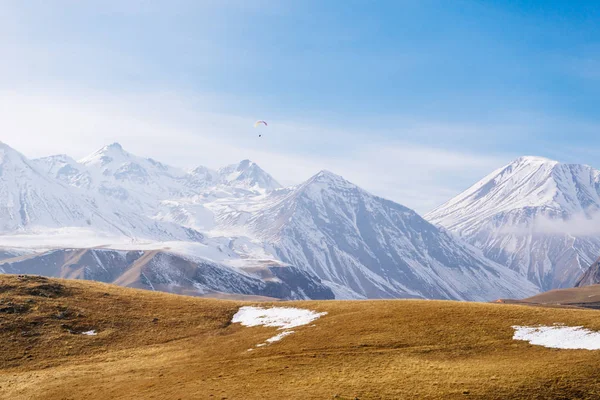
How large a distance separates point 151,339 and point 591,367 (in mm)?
44757

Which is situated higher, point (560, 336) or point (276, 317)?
point (276, 317)

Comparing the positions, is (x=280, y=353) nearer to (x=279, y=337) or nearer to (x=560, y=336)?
(x=279, y=337)

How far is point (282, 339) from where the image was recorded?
58656 millimetres

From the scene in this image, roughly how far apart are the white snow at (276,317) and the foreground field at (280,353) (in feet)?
5.07

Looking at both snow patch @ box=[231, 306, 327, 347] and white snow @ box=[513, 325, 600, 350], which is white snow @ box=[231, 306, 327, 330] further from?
white snow @ box=[513, 325, 600, 350]

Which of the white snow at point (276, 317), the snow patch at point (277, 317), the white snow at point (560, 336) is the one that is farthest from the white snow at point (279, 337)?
the white snow at point (560, 336)

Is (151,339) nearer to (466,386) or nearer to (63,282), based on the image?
(63,282)

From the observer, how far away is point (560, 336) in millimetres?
51562

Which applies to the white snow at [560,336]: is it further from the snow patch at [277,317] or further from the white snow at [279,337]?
the snow patch at [277,317]

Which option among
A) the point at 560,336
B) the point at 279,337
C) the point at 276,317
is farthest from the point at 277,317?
the point at 560,336

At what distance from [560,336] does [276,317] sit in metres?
32.2

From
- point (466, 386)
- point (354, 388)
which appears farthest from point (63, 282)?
point (466, 386)

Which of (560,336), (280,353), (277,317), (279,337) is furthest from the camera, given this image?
(277,317)

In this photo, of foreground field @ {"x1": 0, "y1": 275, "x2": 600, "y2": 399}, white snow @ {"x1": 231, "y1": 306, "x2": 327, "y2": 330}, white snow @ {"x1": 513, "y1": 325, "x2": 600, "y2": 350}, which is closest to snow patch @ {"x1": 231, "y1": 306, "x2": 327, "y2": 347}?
white snow @ {"x1": 231, "y1": 306, "x2": 327, "y2": 330}
